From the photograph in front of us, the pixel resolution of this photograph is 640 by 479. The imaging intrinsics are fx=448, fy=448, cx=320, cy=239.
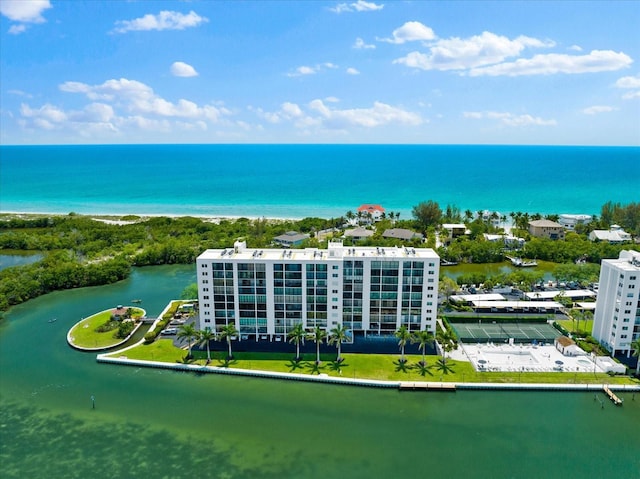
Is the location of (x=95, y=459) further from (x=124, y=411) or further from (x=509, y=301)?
(x=509, y=301)

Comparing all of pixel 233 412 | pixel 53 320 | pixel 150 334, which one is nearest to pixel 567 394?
pixel 233 412

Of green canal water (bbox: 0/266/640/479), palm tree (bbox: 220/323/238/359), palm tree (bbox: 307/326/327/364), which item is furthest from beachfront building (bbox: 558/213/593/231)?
palm tree (bbox: 220/323/238/359)

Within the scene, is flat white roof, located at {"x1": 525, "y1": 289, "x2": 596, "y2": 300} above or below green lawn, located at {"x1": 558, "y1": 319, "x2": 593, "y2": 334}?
above

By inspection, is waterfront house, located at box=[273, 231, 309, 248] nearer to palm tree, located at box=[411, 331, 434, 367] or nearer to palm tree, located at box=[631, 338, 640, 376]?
palm tree, located at box=[411, 331, 434, 367]

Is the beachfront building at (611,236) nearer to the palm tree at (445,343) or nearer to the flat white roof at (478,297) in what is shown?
the flat white roof at (478,297)

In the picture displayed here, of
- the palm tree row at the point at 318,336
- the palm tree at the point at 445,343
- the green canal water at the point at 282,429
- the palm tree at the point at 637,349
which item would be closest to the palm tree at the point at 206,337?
the green canal water at the point at 282,429

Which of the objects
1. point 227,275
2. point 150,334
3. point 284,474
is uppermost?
point 227,275
